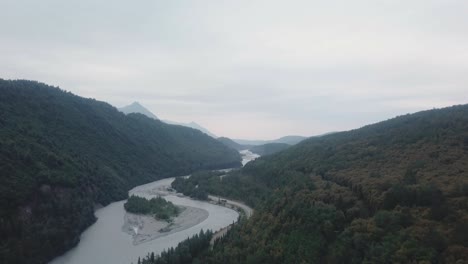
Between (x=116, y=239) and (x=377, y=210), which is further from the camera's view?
(x=116, y=239)

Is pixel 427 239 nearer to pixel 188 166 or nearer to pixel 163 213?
pixel 163 213

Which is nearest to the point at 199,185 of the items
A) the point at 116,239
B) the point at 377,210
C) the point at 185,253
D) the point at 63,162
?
the point at 63,162

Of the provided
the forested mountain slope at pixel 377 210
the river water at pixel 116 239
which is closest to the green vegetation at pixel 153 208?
the river water at pixel 116 239

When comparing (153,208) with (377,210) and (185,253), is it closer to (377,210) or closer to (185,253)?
(185,253)

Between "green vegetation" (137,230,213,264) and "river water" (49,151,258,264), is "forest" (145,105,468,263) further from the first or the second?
"river water" (49,151,258,264)

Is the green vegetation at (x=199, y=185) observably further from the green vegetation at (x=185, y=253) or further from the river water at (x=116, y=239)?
the green vegetation at (x=185, y=253)

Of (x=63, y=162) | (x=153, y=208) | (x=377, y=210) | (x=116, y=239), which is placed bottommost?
(x=116, y=239)

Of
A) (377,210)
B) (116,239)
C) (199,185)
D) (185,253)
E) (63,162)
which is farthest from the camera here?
(199,185)
